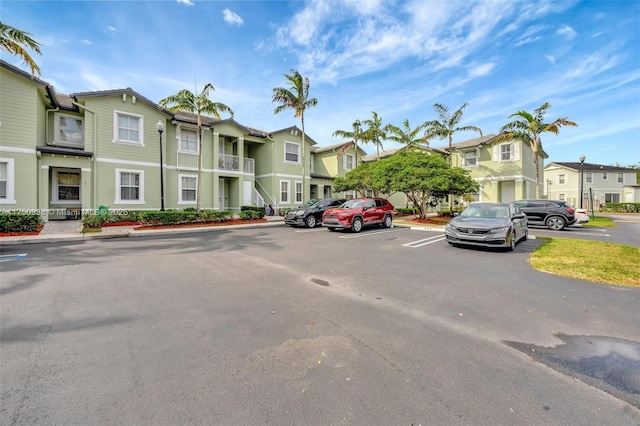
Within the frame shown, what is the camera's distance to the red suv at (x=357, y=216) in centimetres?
1441

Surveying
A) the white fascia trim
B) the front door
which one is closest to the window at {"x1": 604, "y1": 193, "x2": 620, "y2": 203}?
the front door

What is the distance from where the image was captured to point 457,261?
7926mm

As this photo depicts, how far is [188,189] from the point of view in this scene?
65.8ft

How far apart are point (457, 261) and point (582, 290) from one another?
2.77 meters

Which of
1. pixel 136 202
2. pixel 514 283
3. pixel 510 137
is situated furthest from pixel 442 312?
pixel 510 137

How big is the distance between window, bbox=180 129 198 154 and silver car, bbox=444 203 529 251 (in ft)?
58.4

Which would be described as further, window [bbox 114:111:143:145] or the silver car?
window [bbox 114:111:143:145]

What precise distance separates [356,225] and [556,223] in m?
11.6

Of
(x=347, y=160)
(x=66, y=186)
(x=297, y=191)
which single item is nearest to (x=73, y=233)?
(x=66, y=186)

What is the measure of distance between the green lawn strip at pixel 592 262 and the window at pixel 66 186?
76.6 ft

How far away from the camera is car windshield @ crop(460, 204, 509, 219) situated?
1030 cm

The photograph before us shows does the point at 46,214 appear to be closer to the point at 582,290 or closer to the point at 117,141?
the point at 117,141

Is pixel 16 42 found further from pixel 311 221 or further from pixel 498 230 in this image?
pixel 498 230

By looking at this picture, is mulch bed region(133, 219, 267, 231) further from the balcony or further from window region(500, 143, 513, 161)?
window region(500, 143, 513, 161)
